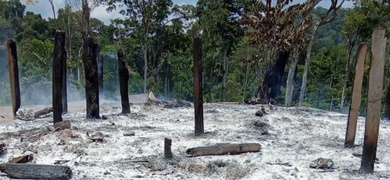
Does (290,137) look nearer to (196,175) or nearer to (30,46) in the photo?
(196,175)

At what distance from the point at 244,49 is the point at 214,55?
1.92 m

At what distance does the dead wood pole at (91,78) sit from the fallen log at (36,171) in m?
3.96

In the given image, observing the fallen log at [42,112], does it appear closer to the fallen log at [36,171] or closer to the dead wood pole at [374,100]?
the fallen log at [36,171]

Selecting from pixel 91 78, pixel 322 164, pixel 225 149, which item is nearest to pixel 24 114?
pixel 91 78

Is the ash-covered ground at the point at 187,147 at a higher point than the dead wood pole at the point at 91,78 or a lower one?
lower

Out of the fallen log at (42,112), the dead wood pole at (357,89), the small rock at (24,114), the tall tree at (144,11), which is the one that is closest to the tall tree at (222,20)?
the tall tree at (144,11)

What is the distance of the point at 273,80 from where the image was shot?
14453 mm

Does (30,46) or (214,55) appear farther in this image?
(214,55)

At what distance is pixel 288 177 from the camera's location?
5543 mm

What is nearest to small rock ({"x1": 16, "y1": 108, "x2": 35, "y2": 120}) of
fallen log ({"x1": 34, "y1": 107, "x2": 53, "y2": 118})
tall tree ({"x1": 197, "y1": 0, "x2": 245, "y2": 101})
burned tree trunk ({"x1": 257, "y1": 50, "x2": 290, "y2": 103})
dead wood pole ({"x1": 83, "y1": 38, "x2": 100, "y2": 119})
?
fallen log ({"x1": 34, "y1": 107, "x2": 53, "y2": 118})

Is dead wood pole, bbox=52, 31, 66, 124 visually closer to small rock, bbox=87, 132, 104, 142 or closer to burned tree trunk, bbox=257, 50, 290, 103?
small rock, bbox=87, 132, 104, 142

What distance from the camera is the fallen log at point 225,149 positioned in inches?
250

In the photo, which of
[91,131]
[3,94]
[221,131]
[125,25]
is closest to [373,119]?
[221,131]

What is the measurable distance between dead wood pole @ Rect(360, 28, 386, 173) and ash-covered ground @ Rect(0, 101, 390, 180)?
0.89 feet
